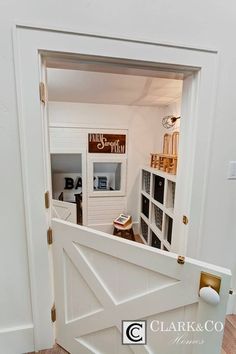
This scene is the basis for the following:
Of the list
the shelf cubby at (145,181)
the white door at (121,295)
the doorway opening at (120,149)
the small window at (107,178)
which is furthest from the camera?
the small window at (107,178)

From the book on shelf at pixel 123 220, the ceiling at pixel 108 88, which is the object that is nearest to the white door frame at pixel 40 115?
the ceiling at pixel 108 88

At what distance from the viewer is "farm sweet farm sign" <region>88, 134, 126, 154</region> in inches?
117

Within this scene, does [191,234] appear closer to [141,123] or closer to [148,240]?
[148,240]

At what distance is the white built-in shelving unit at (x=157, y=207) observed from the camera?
6.74 feet

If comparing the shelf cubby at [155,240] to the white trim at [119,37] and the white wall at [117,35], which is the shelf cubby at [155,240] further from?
the white trim at [119,37]

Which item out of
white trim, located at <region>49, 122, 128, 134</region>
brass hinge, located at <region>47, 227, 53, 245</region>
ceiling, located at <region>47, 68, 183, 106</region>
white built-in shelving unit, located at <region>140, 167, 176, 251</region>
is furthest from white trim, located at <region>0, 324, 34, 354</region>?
white trim, located at <region>49, 122, 128, 134</region>

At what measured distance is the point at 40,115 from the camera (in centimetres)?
101

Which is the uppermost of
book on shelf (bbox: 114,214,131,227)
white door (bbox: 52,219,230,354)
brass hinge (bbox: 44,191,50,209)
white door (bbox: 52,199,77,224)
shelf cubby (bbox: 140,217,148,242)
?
brass hinge (bbox: 44,191,50,209)

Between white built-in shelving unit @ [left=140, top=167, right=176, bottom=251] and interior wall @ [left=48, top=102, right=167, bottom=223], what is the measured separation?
198mm

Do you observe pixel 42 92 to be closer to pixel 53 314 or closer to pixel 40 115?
pixel 40 115

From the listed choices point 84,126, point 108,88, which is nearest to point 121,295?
point 108,88

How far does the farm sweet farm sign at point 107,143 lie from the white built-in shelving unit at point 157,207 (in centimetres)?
53

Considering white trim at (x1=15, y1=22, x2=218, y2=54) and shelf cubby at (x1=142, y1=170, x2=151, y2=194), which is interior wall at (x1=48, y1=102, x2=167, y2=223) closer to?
shelf cubby at (x1=142, y1=170, x2=151, y2=194)

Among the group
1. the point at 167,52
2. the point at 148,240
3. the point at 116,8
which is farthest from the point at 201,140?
the point at 148,240
